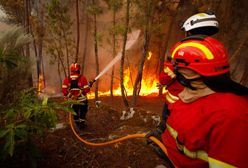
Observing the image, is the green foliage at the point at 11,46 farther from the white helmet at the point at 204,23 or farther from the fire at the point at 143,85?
the fire at the point at 143,85

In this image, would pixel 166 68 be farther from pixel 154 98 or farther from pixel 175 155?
pixel 154 98

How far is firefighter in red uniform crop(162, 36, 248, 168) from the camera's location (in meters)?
1.21

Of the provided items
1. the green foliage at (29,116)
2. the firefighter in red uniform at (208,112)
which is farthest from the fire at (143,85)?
the firefighter in red uniform at (208,112)

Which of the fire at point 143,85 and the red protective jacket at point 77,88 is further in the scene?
the fire at point 143,85

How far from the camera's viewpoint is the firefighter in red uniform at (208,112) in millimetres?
1207

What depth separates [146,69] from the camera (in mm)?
17484

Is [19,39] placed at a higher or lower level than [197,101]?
higher

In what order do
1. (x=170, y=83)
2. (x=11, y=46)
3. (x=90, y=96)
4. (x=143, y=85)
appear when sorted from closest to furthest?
(x=170, y=83), (x=11, y=46), (x=90, y=96), (x=143, y=85)

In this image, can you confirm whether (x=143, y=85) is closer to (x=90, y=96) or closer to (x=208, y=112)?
(x=90, y=96)

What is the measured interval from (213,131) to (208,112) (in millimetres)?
133

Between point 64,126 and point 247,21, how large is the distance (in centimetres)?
1473

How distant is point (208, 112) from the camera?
1.36m

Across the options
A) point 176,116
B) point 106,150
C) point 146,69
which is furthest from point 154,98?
point 176,116

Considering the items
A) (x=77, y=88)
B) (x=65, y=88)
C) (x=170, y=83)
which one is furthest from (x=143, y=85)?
(x=170, y=83)
